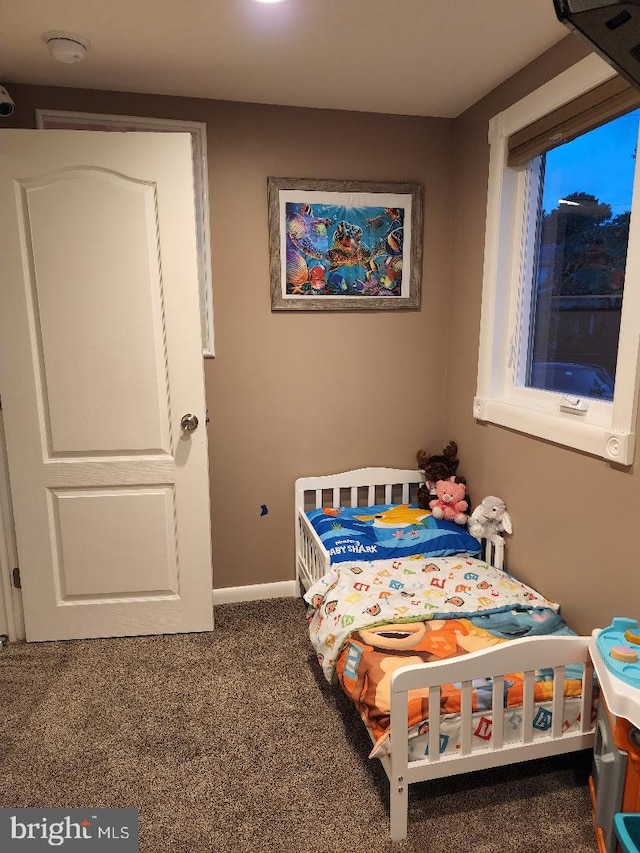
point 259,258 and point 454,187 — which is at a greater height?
point 454,187

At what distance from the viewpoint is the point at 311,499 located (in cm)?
295

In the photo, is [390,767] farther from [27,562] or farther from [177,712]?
[27,562]

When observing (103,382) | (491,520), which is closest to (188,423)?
(103,382)

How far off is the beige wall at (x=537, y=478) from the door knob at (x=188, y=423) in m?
1.28

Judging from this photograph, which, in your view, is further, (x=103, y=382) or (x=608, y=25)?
(x=103, y=382)

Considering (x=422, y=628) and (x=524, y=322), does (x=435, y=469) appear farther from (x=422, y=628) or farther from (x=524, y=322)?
(x=422, y=628)

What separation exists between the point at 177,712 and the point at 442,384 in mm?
1934

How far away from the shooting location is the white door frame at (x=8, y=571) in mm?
2443

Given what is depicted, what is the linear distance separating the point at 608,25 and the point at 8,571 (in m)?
2.75

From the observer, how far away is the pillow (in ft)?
7.95

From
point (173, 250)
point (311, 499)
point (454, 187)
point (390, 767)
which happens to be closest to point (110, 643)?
point (311, 499)

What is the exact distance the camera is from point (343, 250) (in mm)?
2732
